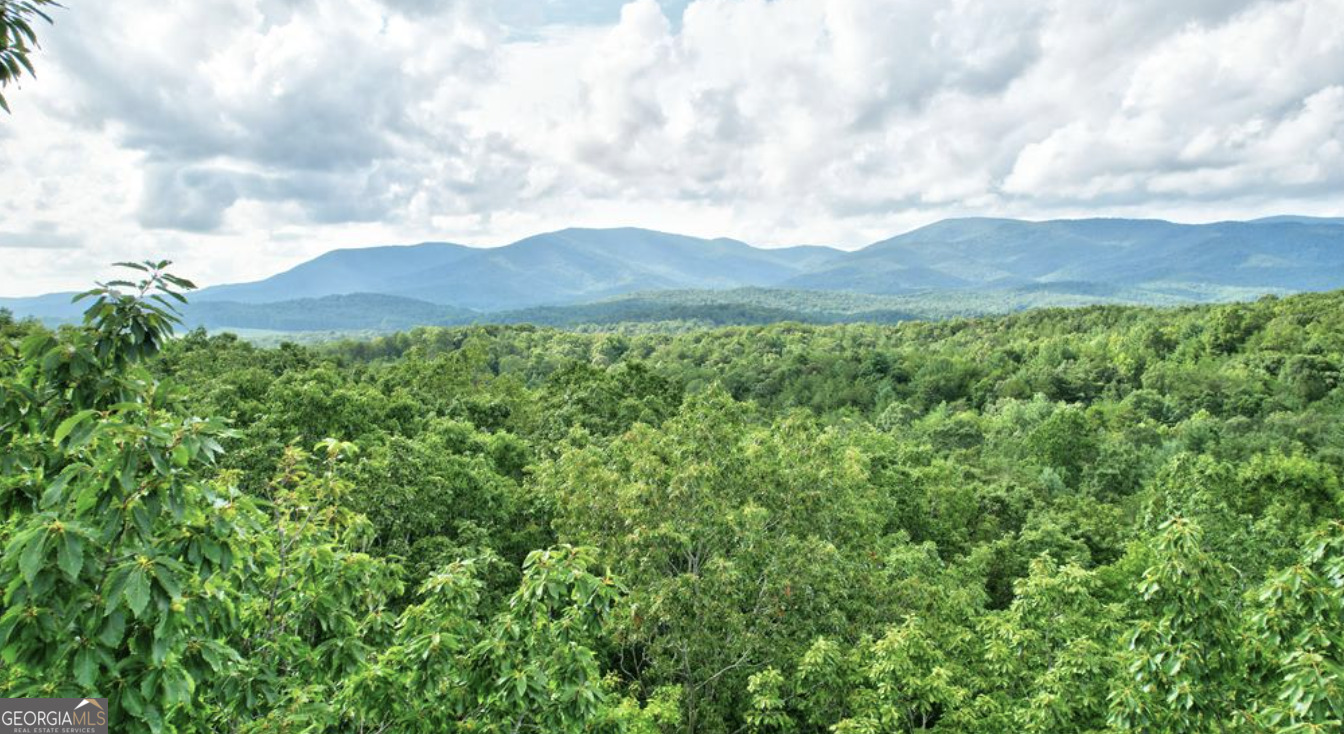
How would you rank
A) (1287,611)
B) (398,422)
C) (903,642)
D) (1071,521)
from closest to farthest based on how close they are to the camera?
(1287,611) < (903,642) < (398,422) < (1071,521)

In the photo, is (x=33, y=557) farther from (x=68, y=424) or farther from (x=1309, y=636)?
(x=1309, y=636)

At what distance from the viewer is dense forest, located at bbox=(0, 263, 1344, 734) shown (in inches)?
174

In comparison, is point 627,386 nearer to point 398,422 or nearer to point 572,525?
point 398,422

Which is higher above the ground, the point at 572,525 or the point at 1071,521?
the point at 572,525

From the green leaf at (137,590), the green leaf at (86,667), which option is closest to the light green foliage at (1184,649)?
the green leaf at (137,590)

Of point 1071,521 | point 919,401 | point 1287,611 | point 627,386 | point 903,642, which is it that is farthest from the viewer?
point 919,401

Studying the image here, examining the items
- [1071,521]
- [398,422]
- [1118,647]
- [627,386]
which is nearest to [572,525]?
[1118,647]

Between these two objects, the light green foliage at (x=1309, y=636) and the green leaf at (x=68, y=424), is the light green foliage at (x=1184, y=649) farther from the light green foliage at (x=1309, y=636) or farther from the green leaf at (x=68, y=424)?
the green leaf at (x=68, y=424)

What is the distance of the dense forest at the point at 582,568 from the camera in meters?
4.42

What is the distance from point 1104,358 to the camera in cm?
10088

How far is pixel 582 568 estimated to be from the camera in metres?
6.87

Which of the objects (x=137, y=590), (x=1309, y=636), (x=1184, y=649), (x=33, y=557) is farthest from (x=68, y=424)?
(x=1309, y=636)

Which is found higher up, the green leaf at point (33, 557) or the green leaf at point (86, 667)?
the green leaf at point (33, 557)

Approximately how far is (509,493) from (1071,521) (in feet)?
85.3
